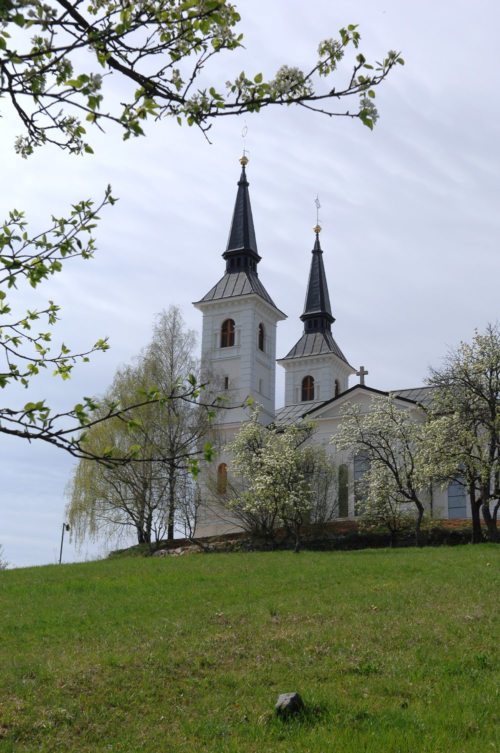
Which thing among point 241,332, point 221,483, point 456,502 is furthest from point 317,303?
point 456,502

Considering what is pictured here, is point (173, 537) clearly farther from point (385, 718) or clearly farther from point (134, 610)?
point (385, 718)

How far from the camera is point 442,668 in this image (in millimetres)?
10961

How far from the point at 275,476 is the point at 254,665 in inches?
918

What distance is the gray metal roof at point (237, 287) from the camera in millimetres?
50250

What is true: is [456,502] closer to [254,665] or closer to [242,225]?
[242,225]

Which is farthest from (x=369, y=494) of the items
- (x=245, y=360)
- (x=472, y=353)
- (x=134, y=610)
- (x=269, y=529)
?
(x=134, y=610)

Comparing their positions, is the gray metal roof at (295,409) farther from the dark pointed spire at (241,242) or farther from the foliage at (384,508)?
the foliage at (384,508)

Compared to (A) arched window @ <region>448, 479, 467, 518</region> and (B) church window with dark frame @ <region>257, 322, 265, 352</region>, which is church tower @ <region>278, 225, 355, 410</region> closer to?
(B) church window with dark frame @ <region>257, 322, 265, 352</region>

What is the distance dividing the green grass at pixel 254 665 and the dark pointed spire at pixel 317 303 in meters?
42.2

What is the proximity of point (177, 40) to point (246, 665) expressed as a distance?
28.9ft

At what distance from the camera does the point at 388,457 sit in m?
35.4

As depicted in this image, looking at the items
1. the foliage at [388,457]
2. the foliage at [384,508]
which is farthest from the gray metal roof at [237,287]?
the foliage at [384,508]

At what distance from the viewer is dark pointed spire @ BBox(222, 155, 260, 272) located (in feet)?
176

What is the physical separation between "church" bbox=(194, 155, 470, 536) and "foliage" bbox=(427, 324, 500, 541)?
4.59 meters
